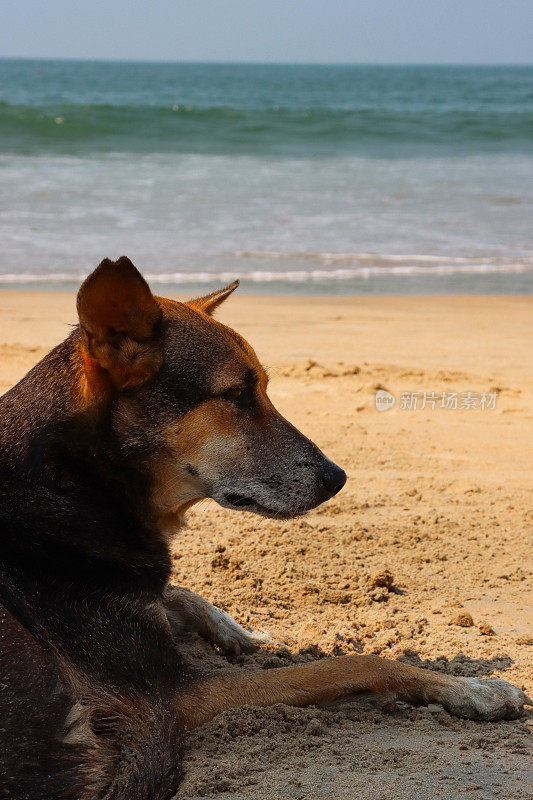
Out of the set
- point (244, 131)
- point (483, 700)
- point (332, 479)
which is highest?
point (244, 131)

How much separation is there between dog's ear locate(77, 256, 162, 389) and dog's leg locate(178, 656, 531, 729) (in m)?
1.33

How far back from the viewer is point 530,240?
52.1 feet

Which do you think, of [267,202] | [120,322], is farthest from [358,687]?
[267,202]

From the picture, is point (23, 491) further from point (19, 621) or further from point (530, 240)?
point (530, 240)

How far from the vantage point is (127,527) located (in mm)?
3621

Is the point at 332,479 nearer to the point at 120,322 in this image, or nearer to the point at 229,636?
the point at 229,636

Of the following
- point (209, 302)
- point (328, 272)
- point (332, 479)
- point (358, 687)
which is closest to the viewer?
point (358, 687)

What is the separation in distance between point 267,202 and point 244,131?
13.2 meters

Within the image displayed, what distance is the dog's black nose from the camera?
399 cm

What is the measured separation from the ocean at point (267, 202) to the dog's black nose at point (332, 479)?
8077 millimetres

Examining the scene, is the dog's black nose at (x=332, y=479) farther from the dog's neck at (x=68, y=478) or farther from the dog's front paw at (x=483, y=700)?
the dog's front paw at (x=483, y=700)

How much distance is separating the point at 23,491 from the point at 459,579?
2.80 m

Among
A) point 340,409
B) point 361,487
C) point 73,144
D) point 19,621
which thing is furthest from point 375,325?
point 73,144

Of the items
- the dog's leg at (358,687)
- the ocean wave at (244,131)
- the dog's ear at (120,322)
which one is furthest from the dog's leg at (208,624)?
the ocean wave at (244,131)
